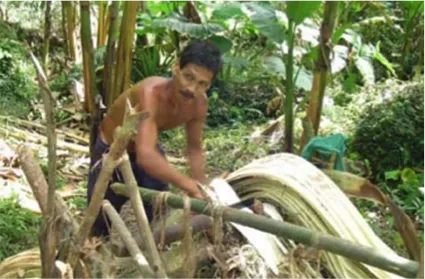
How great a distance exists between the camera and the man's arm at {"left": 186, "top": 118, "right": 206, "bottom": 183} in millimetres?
2865

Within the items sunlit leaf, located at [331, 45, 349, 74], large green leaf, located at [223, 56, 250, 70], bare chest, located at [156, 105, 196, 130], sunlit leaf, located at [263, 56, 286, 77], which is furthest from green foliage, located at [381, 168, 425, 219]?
large green leaf, located at [223, 56, 250, 70]

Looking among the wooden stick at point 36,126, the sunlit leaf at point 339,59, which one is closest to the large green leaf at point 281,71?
the sunlit leaf at point 339,59

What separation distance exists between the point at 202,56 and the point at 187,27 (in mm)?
3642

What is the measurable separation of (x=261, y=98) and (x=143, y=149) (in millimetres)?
4466

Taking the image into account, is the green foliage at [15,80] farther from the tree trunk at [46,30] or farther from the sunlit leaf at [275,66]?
the sunlit leaf at [275,66]

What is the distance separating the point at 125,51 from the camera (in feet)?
13.3

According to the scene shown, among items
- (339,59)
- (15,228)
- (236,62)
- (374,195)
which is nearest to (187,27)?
(236,62)

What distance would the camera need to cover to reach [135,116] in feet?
3.25

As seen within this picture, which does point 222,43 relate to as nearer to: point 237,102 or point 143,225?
point 237,102

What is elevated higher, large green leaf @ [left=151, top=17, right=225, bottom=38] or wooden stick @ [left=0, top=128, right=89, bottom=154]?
large green leaf @ [left=151, top=17, right=225, bottom=38]

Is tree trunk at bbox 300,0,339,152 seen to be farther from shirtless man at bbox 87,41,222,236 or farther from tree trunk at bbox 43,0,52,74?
tree trunk at bbox 43,0,52,74

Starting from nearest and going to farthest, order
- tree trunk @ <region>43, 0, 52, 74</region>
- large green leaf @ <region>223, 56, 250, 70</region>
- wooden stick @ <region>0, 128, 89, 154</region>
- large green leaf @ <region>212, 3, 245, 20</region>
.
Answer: wooden stick @ <region>0, 128, 89, 154</region> → large green leaf @ <region>212, 3, 245, 20</region> → large green leaf @ <region>223, 56, 250, 70</region> → tree trunk @ <region>43, 0, 52, 74</region>

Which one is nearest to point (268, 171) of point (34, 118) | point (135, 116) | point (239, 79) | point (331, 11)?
point (135, 116)

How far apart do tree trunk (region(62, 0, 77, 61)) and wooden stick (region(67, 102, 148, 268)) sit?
601 cm
